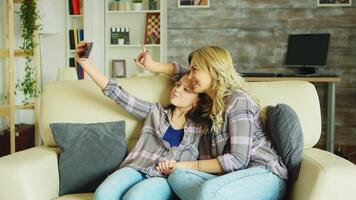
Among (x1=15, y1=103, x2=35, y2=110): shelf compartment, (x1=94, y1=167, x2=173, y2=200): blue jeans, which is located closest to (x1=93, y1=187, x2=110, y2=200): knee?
(x1=94, y1=167, x2=173, y2=200): blue jeans

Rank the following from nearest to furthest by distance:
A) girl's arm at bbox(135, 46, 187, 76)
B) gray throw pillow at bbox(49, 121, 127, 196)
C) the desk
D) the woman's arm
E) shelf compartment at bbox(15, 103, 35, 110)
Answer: the woman's arm
gray throw pillow at bbox(49, 121, 127, 196)
girl's arm at bbox(135, 46, 187, 76)
shelf compartment at bbox(15, 103, 35, 110)
the desk

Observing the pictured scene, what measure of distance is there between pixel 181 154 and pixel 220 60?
44 cm

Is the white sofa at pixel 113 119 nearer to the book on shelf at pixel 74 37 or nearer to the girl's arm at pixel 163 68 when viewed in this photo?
the girl's arm at pixel 163 68

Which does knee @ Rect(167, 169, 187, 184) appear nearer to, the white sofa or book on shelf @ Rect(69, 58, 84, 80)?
the white sofa

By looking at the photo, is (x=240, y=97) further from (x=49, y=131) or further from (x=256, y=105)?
(x=49, y=131)

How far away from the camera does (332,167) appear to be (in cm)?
154

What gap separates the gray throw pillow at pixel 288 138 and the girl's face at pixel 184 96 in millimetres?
386

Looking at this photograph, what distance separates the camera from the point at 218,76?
6.10ft

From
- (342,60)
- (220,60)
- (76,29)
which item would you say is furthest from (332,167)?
(76,29)

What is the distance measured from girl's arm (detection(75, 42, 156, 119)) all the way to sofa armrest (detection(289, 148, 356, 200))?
762mm

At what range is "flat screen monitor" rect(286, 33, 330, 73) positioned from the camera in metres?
4.27

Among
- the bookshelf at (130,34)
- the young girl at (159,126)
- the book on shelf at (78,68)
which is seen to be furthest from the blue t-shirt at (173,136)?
the book on shelf at (78,68)

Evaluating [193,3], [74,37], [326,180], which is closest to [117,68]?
[74,37]

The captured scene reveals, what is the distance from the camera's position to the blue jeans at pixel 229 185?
1545 mm
